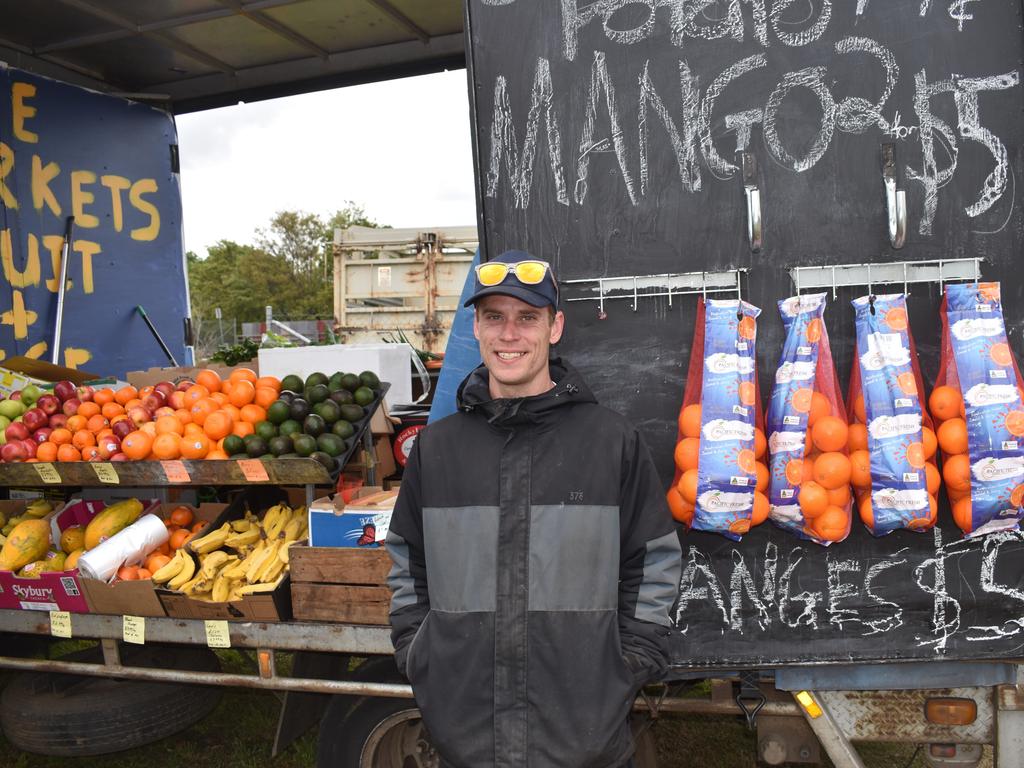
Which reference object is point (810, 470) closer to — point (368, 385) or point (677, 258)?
point (677, 258)

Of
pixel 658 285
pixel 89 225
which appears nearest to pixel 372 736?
pixel 658 285

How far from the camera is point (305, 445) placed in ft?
12.7

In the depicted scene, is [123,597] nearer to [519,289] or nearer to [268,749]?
[268,749]

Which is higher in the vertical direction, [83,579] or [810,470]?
[810,470]

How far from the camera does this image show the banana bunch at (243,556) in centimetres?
367

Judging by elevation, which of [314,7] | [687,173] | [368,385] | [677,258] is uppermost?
[314,7]

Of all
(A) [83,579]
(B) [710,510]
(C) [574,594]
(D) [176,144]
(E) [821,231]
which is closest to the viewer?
(C) [574,594]

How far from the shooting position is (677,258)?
9.12 ft

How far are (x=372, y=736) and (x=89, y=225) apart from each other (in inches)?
203

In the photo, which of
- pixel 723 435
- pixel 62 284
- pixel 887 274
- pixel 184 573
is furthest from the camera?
pixel 62 284

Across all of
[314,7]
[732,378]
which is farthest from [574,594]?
[314,7]

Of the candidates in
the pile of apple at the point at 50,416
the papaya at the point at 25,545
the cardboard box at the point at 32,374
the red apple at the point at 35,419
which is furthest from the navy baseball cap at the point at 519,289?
the cardboard box at the point at 32,374

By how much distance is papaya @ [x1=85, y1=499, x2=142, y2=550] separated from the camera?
4.36 meters

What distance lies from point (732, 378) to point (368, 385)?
7.98 ft
